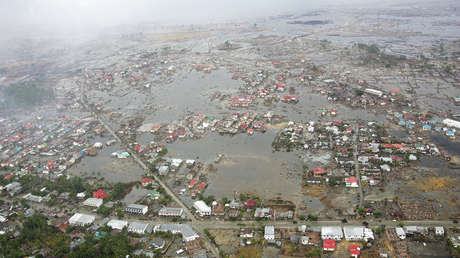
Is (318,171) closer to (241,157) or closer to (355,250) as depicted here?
(241,157)

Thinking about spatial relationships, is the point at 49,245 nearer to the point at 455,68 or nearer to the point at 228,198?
the point at 228,198

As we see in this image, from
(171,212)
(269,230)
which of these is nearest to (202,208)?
(171,212)

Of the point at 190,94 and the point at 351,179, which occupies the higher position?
the point at 190,94

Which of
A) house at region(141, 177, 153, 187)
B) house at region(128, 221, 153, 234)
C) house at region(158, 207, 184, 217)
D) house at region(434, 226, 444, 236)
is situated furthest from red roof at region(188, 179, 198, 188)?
house at region(434, 226, 444, 236)

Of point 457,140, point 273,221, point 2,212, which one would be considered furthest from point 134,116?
point 457,140

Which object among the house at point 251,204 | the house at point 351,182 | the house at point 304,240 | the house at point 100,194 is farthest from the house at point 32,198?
the house at point 351,182

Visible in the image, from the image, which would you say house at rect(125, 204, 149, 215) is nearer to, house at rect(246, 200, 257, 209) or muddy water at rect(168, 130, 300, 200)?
muddy water at rect(168, 130, 300, 200)

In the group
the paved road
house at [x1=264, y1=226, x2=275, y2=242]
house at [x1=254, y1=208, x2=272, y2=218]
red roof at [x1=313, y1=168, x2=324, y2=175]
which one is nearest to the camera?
house at [x1=264, y1=226, x2=275, y2=242]
